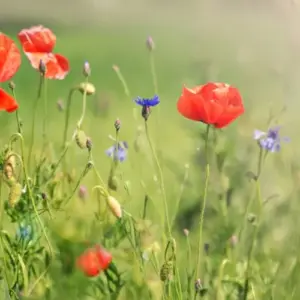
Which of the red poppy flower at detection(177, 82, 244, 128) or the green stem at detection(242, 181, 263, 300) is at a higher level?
the red poppy flower at detection(177, 82, 244, 128)

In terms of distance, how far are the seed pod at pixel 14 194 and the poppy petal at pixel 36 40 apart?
0.71ft

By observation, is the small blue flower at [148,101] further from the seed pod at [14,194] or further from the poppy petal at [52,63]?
the seed pod at [14,194]

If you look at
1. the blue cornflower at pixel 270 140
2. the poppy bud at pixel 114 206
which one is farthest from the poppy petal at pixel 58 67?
the blue cornflower at pixel 270 140

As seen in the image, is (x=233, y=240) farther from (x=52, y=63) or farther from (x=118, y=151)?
(x=52, y=63)

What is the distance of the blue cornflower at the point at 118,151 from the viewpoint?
1.11 m

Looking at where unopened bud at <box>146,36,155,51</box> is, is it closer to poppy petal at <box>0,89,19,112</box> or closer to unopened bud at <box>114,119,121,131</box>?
unopened bud at <box>114,119,121,131</box>

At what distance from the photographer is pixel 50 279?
1062 millimetres

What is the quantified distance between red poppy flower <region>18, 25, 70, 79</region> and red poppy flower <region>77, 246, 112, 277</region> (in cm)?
28

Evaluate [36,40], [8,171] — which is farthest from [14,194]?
[36,40]

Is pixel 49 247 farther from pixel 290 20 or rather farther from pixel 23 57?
pixel 290 20

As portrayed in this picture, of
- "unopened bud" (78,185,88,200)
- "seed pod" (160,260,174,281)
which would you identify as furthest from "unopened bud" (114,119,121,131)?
"seed pod" (160,260,174,281)

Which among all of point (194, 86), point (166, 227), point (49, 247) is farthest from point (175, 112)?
point (49, 247)

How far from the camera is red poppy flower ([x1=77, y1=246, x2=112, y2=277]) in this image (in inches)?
41.6

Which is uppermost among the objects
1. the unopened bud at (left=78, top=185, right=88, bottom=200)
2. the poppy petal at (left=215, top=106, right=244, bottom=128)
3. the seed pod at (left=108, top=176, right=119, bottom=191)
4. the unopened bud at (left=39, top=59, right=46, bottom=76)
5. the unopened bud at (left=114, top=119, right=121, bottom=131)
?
the unopened bud at (left=39, top=59, right=46, bottom=76)
